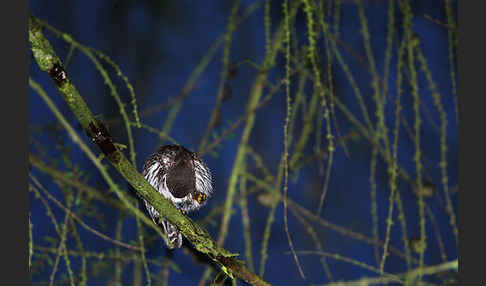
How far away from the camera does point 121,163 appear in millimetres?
590

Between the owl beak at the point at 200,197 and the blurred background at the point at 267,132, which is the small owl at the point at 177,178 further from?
the blurred background at the point at 267,132

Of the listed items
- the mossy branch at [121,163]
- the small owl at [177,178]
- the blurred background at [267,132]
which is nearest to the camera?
the mossy branch at [121,163]

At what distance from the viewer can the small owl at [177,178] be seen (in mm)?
762

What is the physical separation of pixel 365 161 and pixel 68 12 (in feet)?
2.35

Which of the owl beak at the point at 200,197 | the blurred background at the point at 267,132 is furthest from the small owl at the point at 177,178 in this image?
the blurred background at the point at 267,132

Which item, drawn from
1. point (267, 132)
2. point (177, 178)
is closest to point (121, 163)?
point (177, 178)

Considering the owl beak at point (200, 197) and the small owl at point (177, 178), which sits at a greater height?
the small owl at point (177, 178)

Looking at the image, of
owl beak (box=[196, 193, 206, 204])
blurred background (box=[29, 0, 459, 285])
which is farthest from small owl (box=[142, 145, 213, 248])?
blurred background (box=[29, 0, 459, 285])

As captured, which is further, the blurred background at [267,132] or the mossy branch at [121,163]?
the blurred background at [267,132]

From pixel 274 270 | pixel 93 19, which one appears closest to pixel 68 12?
pixel 93 19

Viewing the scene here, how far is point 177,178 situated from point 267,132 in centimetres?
35

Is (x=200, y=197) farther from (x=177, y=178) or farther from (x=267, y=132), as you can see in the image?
(x=267, y=132)

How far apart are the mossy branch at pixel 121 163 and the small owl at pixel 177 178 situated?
69 millimetres

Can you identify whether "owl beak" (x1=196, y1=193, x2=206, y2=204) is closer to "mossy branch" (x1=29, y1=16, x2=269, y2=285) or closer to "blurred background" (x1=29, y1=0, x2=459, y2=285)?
"mossy branch" (x1=29, y1=16, x2=269, y2=285)
